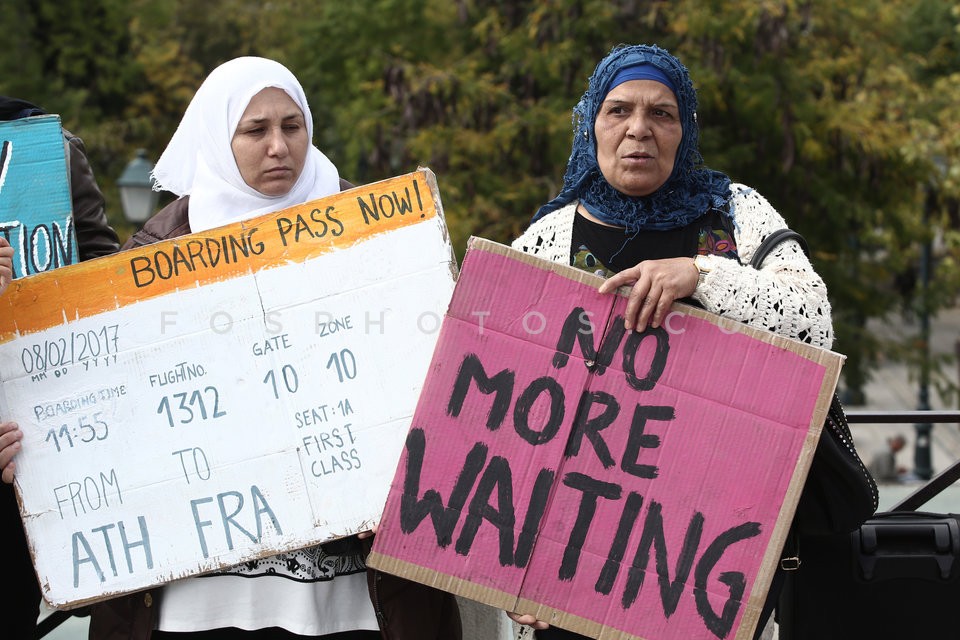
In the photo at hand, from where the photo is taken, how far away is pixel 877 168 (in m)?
10.6

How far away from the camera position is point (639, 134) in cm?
233

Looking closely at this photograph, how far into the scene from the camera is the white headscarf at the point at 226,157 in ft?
8.14

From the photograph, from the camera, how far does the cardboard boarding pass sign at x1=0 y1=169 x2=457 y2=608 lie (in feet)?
7.82

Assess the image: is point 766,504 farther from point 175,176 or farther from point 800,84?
point 800,84

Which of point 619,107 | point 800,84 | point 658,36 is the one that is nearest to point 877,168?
point 800,84

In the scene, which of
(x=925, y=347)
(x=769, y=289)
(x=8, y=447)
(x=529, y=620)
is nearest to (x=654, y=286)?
(x=769, y=289)

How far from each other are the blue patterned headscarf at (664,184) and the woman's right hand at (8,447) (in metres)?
1.37

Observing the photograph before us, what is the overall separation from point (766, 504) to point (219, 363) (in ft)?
3.95

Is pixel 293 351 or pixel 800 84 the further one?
pixel 800 84

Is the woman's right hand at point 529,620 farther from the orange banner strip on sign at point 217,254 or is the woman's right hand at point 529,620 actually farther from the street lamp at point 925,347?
the street lamp at point 925,347

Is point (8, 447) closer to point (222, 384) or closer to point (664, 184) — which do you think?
point (222, 384)

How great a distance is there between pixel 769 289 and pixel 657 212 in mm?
323

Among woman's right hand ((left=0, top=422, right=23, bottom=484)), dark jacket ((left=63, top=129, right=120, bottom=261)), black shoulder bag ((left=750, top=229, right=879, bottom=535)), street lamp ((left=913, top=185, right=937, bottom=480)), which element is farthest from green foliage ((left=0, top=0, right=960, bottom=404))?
woman's right hand ((left=0, top=422, right=23, bottom=484))

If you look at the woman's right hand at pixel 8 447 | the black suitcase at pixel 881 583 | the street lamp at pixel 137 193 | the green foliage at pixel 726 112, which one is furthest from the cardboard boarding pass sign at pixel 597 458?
the street lamp at pixel 137 193
